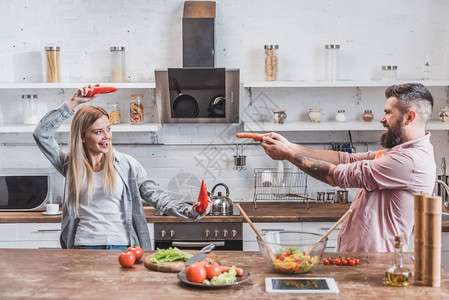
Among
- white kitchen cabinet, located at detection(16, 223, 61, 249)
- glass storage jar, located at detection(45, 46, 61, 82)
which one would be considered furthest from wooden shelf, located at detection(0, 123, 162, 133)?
white kitchen cabinet, located at detection(16, 223, 61, 249)

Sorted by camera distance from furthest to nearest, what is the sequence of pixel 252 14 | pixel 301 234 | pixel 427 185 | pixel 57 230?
1. pixel 252 14
2. pixel 57 230
3. pixel 427 185
4. pixel 301 234

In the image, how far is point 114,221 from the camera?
329cm

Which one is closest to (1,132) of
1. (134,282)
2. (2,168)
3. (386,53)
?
(2,168)

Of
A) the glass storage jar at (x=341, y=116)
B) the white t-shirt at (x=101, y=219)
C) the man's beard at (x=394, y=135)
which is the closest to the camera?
the man's beard at (x=394, y=135)

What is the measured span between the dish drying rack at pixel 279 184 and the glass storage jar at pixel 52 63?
1897mm

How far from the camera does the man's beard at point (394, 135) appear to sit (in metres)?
3.11

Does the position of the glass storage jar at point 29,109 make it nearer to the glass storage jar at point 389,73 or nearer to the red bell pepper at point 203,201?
the red bell pepper at point 203,201

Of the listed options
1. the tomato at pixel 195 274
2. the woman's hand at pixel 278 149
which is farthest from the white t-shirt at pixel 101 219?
the tomato at pixel 195 274

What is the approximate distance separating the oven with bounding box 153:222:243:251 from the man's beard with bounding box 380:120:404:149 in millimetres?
1597

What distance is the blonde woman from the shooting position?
128 inches

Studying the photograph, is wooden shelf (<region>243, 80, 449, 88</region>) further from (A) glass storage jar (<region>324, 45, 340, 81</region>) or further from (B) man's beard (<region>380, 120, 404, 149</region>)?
(B) man's beard (<region>380, 120, 404, 149</region>)

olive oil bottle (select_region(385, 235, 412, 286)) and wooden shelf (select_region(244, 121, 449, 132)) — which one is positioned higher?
wooden shelf (select_region(244, 121, 449, 132))

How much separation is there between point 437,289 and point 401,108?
3.72 ft

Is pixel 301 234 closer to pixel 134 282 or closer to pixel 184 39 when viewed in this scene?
pixel 134 282
